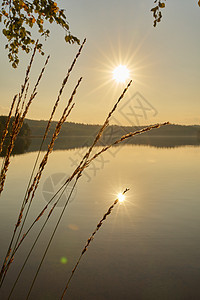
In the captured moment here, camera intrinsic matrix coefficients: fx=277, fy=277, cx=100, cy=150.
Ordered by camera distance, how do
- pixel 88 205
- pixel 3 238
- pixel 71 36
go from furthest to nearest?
pixel 88 205, pixel 3 238, pixel 71 36

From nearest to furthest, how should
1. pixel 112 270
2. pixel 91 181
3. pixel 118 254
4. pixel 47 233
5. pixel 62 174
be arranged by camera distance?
1. pixel 112 270
2. pixel 118 254
3. pixel 47 233
4. pixel 91 181
5. pixel 62 174

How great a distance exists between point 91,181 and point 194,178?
6337mm

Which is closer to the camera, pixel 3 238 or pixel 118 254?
pixel 118 254

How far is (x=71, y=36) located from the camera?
4.68 meters

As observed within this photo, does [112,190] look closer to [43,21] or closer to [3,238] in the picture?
[3,238]

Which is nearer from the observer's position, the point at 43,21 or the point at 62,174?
the point at 43,21

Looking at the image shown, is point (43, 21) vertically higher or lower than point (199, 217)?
higher

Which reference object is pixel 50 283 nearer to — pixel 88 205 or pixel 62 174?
pixel 88 205

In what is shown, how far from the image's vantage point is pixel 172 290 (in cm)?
481

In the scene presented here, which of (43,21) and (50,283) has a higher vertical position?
(43,21)

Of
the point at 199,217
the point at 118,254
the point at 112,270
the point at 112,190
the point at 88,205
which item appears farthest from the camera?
the point at 112,190

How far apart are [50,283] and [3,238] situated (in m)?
2.50

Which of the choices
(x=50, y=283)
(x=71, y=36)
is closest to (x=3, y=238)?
(x=50, y=283)

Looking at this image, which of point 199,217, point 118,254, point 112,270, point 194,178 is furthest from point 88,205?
point 194,178
